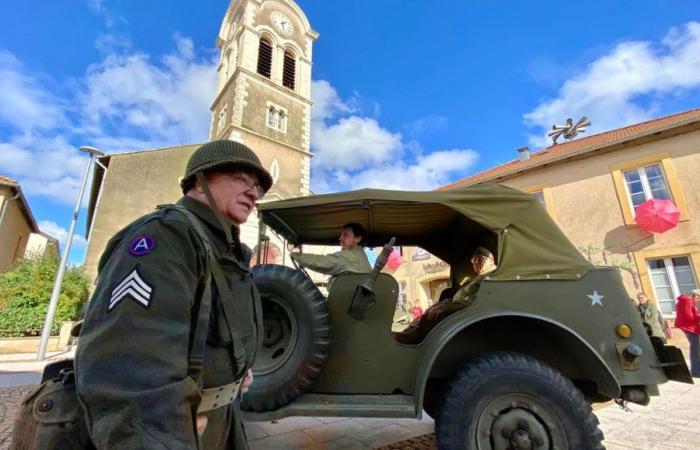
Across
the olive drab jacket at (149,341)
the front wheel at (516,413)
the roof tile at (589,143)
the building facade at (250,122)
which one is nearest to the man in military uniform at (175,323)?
the olive drab jacket at (149,341)

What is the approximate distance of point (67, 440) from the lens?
0.90 metres

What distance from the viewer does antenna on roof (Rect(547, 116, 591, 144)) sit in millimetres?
15547

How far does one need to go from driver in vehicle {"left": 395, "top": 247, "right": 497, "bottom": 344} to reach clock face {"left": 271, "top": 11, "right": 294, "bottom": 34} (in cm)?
2925

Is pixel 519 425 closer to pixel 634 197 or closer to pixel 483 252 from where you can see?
pixel 483 252

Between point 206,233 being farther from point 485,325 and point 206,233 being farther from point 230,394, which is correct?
point 485,325

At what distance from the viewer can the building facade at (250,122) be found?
55.5 feet

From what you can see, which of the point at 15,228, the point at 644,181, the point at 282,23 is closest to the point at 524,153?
the point at 644,181

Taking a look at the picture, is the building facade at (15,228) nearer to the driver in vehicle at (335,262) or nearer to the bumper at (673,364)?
the driver in vehicle at (335,262)

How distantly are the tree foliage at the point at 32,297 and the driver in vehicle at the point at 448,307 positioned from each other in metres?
12.5

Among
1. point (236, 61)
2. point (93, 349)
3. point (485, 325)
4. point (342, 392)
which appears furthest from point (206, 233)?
point (236, 61)

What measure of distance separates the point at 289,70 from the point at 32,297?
75.8 feet

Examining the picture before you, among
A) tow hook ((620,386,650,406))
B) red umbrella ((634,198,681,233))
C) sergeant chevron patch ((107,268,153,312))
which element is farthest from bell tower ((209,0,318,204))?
sergeant chevron patch ((107,268,153,312))

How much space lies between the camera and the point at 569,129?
1592cm

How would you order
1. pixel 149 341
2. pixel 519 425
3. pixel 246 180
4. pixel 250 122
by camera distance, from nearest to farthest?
pixel 149 341 → pixel 246 180 → pixel 519 425 → pixel 250 122
